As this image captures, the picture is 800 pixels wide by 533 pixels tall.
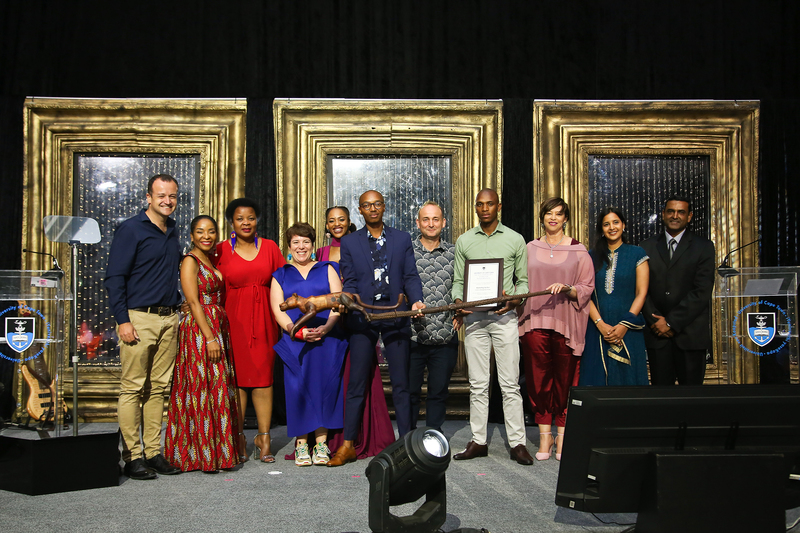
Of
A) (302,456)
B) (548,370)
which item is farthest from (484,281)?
(302,456)

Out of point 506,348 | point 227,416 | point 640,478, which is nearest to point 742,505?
point 640,478

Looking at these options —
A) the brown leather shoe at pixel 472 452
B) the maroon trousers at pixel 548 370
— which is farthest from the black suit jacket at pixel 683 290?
the brown leather shoe at pixel 472 452

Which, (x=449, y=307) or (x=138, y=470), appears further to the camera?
(x=449, y=307)

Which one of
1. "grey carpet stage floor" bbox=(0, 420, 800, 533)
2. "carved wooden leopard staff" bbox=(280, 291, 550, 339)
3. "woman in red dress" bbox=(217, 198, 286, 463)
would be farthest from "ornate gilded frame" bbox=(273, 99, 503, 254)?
"grey carpet stage floor" bbox=(0, 420, 800, 533)

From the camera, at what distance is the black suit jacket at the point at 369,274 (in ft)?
13.1

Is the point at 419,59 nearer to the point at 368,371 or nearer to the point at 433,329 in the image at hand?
the point at 433,329

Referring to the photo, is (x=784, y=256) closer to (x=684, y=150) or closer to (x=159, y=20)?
(x=684, y=150)

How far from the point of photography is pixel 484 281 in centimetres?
392

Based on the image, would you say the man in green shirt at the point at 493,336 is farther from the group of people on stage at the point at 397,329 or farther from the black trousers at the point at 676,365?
the black trousers at the point at 676,365

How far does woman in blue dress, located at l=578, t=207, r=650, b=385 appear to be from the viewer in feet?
13.0

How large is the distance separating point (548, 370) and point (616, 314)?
0.56m

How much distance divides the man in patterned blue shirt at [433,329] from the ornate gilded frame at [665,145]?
63.8 inches

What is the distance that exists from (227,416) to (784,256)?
4824 mm

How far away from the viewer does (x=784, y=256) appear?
5.51 metres
